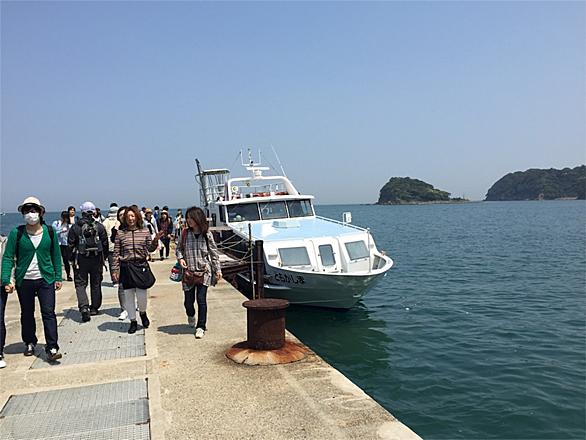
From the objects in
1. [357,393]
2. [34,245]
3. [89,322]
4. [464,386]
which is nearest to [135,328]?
[89,322]

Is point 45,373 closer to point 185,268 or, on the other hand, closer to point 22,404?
point 22,404

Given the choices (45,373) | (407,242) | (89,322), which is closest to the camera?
(45,373)

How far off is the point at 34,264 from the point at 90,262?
6.93ft

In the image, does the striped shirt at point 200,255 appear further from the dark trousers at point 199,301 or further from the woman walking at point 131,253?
the woman walking at point 131,253

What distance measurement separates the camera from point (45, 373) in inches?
218

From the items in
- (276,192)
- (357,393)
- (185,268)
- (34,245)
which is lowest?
(357,393)

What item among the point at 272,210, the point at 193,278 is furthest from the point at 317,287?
the point at 193,278

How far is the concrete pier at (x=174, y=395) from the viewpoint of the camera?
4.04 meters

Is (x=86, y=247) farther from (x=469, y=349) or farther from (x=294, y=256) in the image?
(x=469, y=349)

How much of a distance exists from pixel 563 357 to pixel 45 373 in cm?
1044

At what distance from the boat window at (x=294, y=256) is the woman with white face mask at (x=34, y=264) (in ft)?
23.2

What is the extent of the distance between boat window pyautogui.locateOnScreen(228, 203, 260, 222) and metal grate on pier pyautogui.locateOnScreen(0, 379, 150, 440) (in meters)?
11.3

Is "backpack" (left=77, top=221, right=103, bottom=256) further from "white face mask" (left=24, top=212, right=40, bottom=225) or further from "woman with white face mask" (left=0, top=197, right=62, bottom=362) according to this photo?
"white face mask" (left=24, top=212, right=40, bottom=225)

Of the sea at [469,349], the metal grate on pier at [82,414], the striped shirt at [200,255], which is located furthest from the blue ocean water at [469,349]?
the metal grate on pier at [82,414]
